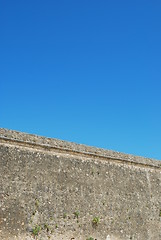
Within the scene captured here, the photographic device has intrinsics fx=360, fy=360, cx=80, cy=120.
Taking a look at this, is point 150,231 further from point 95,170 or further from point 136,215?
point 95,170

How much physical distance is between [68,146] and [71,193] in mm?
2232

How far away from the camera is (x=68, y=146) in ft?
55.5

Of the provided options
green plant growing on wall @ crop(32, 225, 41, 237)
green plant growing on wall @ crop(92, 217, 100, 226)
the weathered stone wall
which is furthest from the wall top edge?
green plant growing on wall @ crop(32, 225, 41, 237)

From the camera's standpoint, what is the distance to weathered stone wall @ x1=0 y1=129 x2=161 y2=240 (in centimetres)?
1433

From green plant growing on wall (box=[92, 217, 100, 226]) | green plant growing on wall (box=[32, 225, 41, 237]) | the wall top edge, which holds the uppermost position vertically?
the wall top edge

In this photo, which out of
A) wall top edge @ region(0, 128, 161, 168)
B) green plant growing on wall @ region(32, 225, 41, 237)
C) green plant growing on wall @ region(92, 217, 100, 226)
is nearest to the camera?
green plant growing on wall @ region(32, 225, 41, 237)

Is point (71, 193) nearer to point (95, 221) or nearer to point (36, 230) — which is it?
point (95, 221)

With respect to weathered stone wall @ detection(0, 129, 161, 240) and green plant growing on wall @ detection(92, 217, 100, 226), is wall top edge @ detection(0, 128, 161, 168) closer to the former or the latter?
weathered stone wall @ detection(0, 129, 161, 240)

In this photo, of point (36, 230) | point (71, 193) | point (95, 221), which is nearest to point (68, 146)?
point (71, 193)

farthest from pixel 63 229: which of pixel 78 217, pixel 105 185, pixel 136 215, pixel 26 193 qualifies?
pixel 136 215

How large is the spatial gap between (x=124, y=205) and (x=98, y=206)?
1.80m

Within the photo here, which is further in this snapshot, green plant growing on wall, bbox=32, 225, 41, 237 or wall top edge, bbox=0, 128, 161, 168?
wall top edge, bbox=0, 128, 161, 168

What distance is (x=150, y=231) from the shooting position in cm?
1830

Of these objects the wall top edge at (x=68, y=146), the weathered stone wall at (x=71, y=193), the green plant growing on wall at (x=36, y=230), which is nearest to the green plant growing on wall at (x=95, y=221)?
the weathered stone wall at (x=71, y=193)
